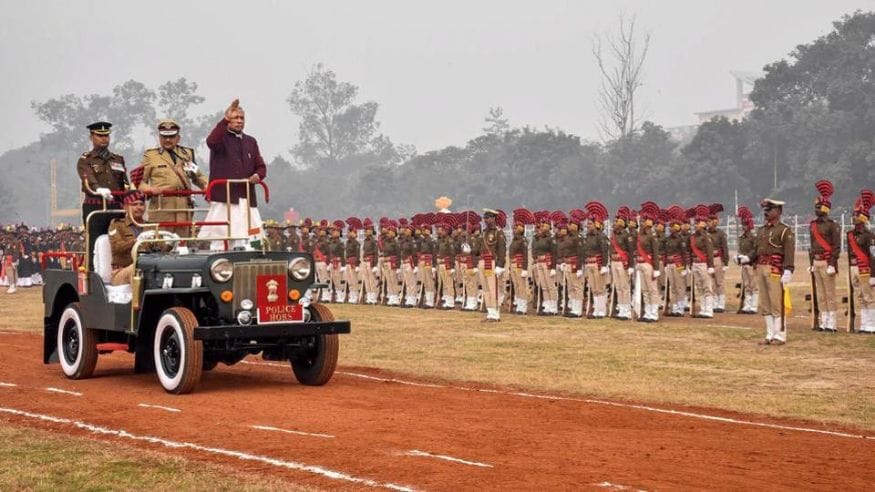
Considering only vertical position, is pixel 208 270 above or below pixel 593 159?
below

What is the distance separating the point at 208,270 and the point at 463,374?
4.54 meters

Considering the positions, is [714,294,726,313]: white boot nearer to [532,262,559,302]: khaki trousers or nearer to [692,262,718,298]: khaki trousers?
[692,262,718,298]: khaki trousers

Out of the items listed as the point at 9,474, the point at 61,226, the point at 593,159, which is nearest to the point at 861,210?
the point at 9,474

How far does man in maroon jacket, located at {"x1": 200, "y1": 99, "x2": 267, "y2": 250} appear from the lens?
47.2 feet

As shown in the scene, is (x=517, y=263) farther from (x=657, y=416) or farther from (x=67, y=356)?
(x=657, y=416)

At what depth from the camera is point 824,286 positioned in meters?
22.1

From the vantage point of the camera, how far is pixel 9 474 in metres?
9.19

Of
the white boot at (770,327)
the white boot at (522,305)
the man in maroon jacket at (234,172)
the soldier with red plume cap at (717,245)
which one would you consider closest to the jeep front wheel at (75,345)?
the man in maroon jacket at (234,172)

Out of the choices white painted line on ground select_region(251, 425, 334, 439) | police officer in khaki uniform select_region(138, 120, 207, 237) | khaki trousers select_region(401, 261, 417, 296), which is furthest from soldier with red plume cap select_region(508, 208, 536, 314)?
white painted line on ground select_region(251, 425, 334, 439)

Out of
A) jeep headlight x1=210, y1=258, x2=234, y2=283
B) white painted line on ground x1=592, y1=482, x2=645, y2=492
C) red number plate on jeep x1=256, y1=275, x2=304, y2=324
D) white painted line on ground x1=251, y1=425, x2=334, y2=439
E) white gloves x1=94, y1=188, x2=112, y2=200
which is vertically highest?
white gloves x1=94, y1=188, x2=112, y2=200

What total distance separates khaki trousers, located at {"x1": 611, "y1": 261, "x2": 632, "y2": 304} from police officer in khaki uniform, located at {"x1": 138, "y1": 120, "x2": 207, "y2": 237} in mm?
13320

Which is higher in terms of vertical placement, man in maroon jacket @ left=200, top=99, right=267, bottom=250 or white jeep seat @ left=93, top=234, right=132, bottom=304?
man in maroon jacket @ left=200, top=99, right=267, bottom=250

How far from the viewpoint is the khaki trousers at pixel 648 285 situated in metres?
26.0

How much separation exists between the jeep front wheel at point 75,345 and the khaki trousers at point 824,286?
41.8ft
